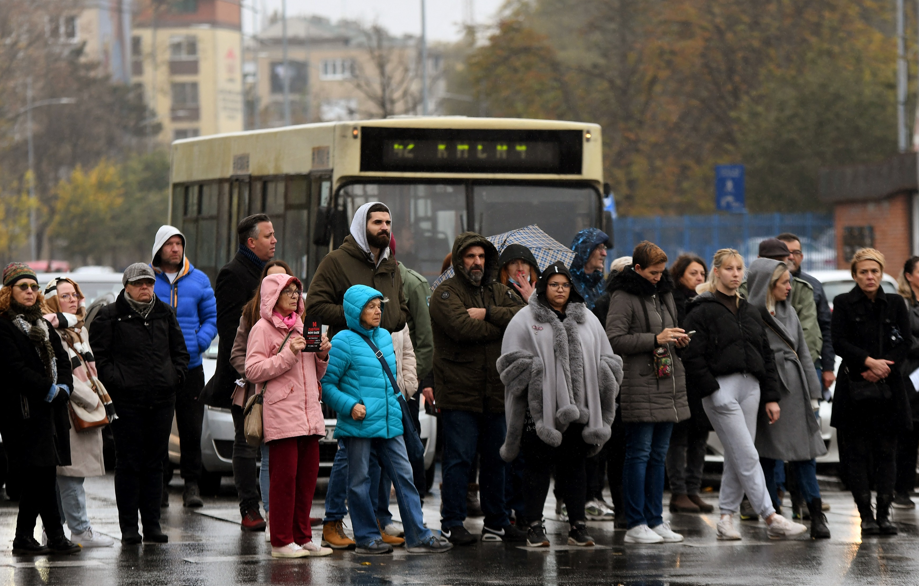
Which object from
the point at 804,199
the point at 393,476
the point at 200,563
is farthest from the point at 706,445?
the point at 804,199

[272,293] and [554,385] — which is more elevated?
[272,293]

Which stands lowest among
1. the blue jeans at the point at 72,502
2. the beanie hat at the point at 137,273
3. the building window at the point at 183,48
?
the blue jeans at the point at 72,502

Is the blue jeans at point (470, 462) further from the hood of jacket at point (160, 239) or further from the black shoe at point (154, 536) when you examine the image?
the hood of jacket at point (160, 239)

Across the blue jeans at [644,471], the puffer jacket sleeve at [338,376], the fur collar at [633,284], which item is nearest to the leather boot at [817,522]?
the blue jeans at [644,471]

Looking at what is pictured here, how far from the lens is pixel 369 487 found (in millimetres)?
9047

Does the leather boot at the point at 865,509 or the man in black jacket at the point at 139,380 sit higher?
the man in black jacket at the point at 139,380

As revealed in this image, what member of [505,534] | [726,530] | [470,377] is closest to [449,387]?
[470,377]

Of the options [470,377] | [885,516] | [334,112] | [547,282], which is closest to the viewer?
[547,282]

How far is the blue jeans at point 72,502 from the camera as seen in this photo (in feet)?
30.5

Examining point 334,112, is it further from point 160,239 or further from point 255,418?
point 255,418

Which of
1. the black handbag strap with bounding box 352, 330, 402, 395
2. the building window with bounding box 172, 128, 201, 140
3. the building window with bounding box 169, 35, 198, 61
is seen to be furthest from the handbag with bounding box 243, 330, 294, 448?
the building window with bounding box 172, 128, 201, 140

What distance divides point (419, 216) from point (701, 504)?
3.50 metres

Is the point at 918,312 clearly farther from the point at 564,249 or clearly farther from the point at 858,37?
the point at 858,37

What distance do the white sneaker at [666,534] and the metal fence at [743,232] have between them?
835 inches
